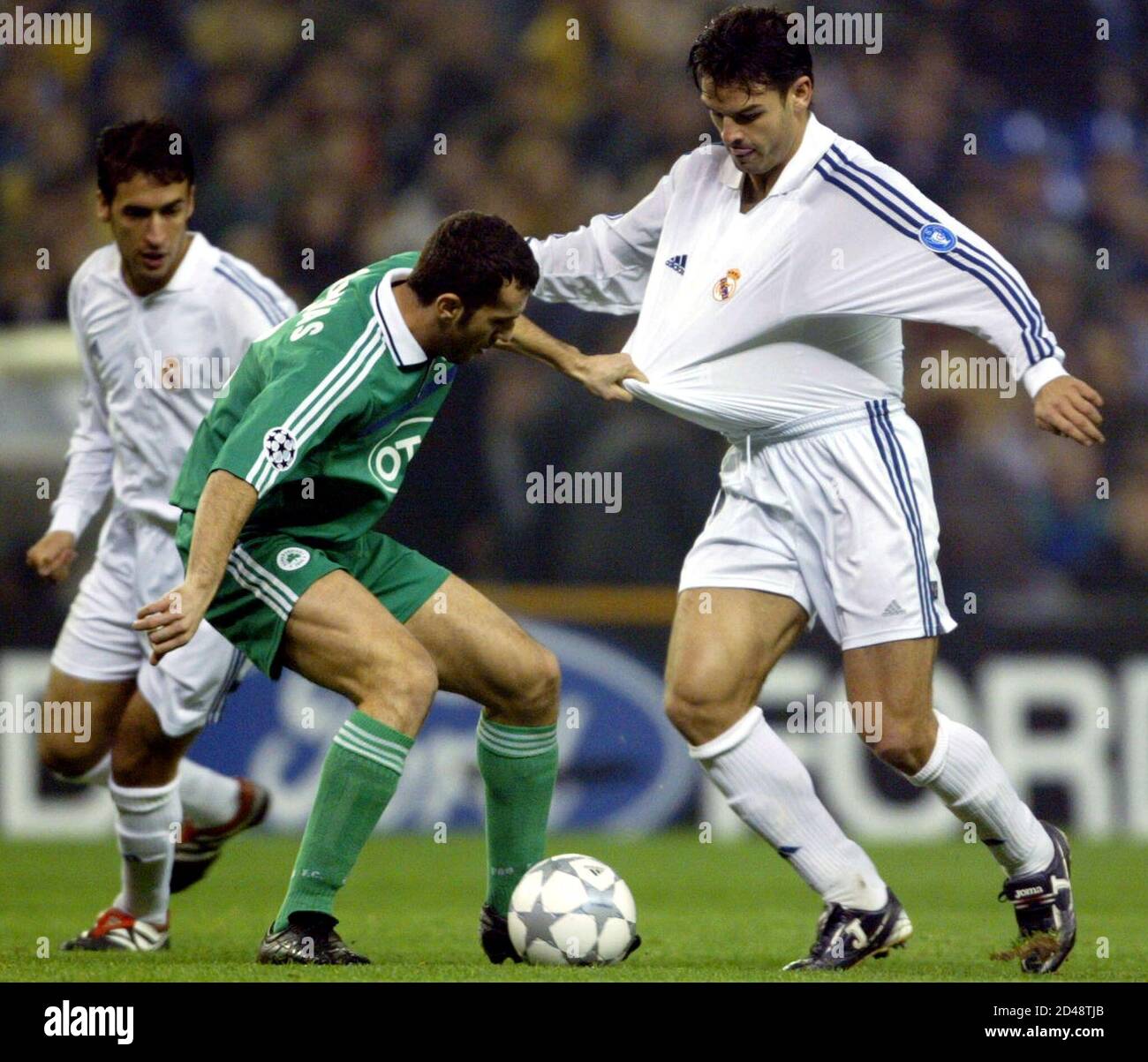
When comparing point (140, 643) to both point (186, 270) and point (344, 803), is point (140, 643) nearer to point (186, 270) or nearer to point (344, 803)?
point (186, 270)

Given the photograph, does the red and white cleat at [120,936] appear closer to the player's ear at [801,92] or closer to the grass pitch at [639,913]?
the grass pitch at [639,913]

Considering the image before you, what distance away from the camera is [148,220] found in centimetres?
540

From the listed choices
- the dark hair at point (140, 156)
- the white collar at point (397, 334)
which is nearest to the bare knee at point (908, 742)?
the white collar at point (397, 334)

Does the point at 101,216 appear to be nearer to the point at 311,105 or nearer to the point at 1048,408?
the point at 1048,408

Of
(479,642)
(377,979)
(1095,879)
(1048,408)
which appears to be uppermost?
(1048,408)

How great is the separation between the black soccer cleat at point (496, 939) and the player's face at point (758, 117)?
190 centimetres

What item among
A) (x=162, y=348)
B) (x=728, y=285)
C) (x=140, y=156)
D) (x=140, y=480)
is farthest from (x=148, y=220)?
(x=728, y=285)

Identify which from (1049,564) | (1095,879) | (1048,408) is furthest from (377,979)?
(1049,564)

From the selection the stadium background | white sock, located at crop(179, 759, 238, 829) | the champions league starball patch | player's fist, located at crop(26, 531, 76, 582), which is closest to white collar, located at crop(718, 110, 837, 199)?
the champions league starball patch

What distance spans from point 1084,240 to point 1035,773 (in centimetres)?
307

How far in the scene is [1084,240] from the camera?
33.4ft

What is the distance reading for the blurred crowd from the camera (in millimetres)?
9211

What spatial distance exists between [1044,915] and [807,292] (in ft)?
5.13

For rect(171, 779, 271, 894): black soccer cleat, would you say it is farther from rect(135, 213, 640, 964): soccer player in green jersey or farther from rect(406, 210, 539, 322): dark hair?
rect(406, 210, 539, 322): dark hair
